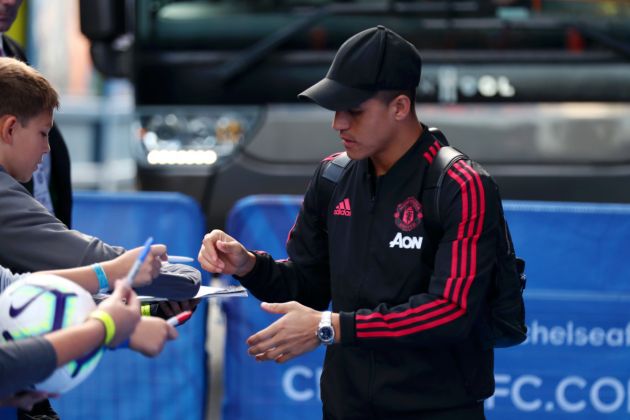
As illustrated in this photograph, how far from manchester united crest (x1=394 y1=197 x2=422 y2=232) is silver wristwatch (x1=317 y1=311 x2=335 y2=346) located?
1.11 ft

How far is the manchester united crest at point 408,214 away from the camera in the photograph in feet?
10.9

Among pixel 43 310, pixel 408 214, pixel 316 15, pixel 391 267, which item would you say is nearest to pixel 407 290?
pixel 391 267

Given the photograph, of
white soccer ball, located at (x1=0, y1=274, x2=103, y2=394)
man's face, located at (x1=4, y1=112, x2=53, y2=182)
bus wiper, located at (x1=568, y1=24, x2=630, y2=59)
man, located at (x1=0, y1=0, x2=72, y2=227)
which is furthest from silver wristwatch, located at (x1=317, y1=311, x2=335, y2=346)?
bus wiper, located at (x1=568, y1=24, x2=630, y2=59)

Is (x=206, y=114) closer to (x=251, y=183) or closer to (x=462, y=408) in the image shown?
(x=251, y=183)

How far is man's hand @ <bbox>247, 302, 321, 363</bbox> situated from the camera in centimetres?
318

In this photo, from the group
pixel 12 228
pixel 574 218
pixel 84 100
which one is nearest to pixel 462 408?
pixel 12 228

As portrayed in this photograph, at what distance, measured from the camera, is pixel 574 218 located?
5.78 metres

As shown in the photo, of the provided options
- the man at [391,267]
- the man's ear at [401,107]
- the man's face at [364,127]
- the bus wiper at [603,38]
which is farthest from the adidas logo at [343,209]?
the bus wiper at [603,38]

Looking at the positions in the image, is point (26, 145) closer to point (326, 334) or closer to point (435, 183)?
point (326, 334)

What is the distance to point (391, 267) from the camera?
3.35m

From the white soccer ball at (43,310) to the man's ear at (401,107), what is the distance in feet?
3.49

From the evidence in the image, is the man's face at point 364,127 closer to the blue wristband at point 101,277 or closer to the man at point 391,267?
the man at point 391,267

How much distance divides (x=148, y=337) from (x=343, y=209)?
0.87m

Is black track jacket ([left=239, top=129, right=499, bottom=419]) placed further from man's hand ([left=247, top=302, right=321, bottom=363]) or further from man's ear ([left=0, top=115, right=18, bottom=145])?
man's ear ([left=0, top=115, right=18, bottom=145])
